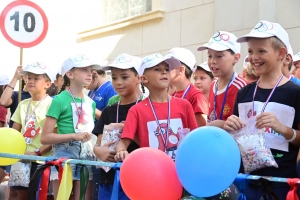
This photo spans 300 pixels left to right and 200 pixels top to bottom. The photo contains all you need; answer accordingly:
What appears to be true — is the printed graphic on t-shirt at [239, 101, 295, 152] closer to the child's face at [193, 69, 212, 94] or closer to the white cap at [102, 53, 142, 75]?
the white cap at [102, 53, 142, 75]

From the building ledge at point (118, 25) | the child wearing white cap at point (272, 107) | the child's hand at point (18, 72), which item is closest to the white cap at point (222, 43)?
the child wearing white cap at point (272, 107)

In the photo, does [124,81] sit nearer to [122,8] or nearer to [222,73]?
[222,73]

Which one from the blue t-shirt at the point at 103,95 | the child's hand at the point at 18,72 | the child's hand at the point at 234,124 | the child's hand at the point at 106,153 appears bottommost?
the child's hand at the point at 106,153

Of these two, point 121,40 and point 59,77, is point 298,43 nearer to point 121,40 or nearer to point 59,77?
point 59,77

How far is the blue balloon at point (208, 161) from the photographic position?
343 cm

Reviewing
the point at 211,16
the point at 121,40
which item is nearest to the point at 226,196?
the point at 211,16

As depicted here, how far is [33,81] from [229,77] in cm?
260

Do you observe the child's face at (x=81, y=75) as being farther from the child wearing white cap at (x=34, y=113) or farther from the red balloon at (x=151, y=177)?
the red balloon at (x=151, y=177)

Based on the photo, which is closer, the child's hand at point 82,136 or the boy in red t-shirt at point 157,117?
the boy in red t-shirt at point 157,117

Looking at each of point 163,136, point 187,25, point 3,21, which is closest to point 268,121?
point 163,136

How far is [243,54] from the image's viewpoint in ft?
31.3

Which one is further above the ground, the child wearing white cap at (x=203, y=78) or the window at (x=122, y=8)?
the window at (x=122, y=8)

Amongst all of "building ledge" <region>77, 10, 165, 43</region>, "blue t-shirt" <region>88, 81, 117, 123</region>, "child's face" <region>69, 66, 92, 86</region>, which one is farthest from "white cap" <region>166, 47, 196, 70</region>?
"building ledge" <region>77, 10, 165, 43</region>

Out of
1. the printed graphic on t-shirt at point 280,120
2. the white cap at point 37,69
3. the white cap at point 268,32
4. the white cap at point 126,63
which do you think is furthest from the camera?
the white cap at point 37,69
